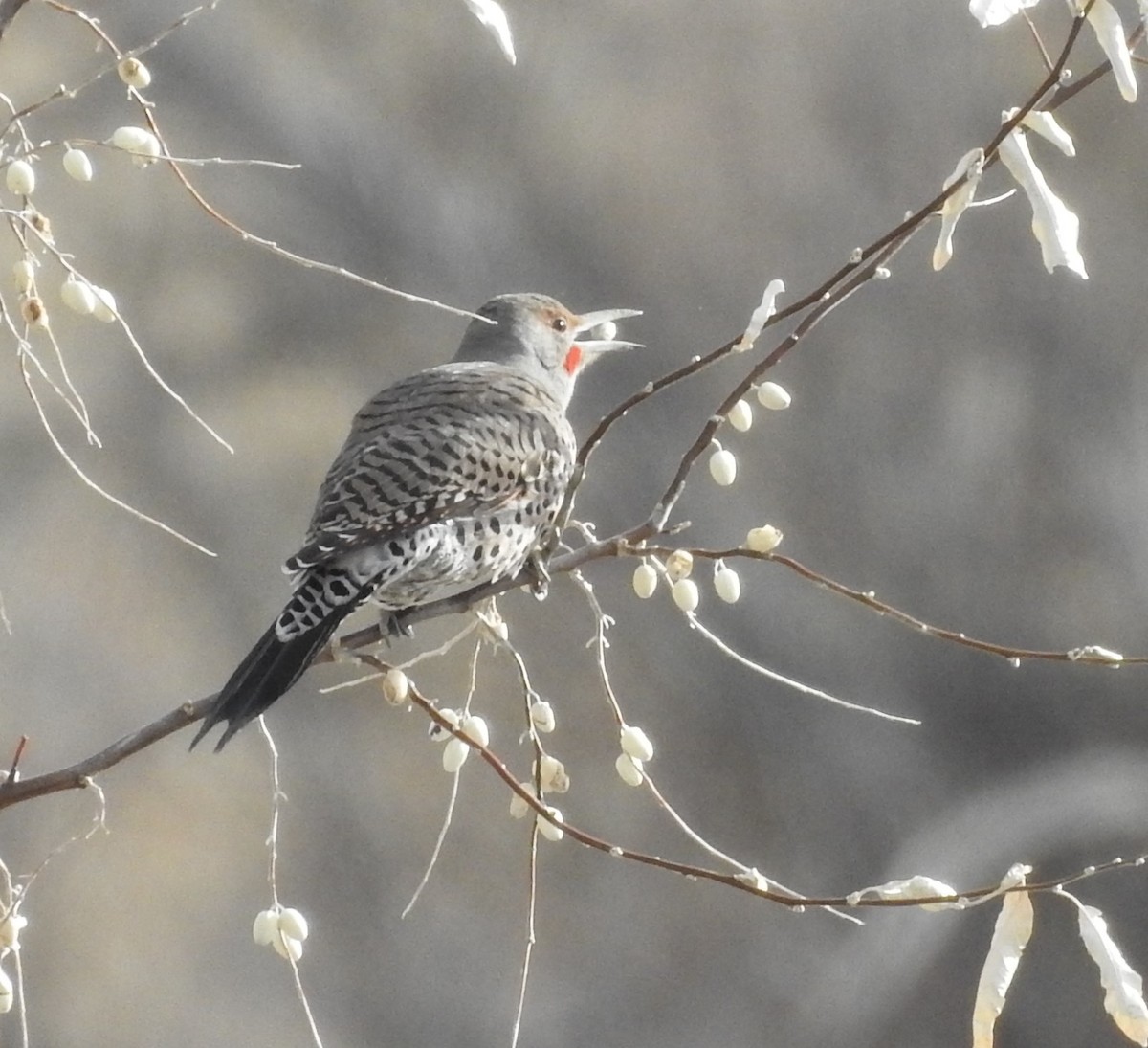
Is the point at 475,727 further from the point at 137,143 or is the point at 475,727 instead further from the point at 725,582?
the point at 137,143

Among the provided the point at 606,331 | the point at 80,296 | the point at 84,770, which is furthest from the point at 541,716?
the point at 606,331

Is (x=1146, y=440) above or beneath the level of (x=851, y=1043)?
above

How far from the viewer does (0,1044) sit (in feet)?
11.2

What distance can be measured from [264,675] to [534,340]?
3.48ft

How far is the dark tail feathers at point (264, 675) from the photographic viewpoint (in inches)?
54.2

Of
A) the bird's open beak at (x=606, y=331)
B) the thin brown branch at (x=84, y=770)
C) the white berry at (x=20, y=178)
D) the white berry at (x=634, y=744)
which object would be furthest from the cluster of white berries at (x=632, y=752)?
the bird's open beak at (x=606, y=331)

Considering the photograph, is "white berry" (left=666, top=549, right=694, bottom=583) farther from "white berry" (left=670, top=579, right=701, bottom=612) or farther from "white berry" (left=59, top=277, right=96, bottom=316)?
"white berry" (left=59, top=277, right=96, bottom=316)

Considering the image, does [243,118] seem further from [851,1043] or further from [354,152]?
[851,1043]

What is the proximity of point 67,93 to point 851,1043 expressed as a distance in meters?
2.97

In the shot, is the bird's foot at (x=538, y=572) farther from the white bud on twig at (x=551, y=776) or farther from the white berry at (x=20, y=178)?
the white berry at (x=20, y=178)

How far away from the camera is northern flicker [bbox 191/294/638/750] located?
1.54 metres

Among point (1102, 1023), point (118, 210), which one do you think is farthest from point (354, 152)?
point (1102, 1023)

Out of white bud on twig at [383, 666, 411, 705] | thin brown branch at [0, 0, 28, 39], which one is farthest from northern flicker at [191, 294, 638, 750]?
thin brown branch at [0, 0, 28, 39]

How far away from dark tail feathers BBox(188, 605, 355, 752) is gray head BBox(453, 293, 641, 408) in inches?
34.8
